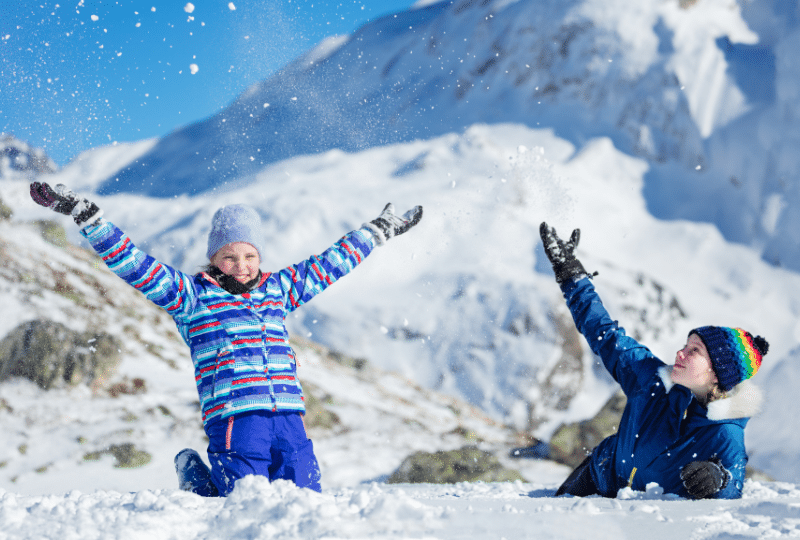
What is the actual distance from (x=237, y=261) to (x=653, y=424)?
5.63 feet

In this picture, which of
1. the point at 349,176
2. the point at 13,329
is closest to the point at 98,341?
the point at 13,329

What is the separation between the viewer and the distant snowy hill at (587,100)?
15.3m

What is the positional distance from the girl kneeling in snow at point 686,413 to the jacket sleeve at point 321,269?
110 centimetres

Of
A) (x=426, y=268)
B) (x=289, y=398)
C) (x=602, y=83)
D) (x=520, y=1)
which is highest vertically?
(x=520, y=1)

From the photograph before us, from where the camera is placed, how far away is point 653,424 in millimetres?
2129

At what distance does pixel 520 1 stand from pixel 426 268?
14.6 metres

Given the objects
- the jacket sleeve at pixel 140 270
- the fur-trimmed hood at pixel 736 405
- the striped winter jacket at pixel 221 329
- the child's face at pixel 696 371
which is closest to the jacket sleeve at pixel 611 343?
the child's face at pixel 696 371

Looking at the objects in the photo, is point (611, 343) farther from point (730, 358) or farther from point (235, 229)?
point (235, 229)

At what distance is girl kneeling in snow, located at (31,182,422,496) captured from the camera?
2100 mm

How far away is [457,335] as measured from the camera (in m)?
11.6

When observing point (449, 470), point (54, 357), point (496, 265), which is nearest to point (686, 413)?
point (449, 470)

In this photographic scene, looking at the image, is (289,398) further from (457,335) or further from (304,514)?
(457,335)

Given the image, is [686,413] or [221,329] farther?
[221,329]

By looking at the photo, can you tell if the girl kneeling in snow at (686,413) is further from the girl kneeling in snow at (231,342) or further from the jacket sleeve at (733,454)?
the girl kneeling in snow at (231,342)
